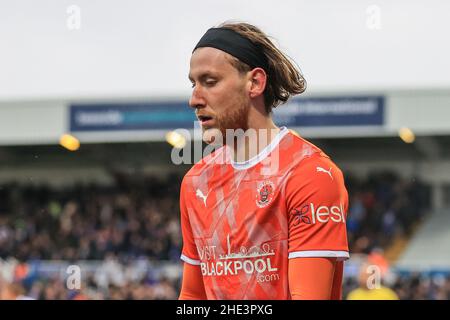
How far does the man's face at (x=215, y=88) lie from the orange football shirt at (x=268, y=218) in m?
0.19

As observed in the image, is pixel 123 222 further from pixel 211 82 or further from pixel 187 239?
pixel 211 82

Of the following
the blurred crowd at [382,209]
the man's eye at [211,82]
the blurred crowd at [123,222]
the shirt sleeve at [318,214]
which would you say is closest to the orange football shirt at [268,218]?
the shirt sleeve at [318,214]

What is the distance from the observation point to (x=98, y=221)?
20.7 metres

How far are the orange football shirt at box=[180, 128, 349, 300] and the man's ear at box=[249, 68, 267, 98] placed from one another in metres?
0.16

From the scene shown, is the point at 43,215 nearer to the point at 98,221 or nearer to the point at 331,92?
the point at 98,221

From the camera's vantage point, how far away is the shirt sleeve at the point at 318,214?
250 centimetres

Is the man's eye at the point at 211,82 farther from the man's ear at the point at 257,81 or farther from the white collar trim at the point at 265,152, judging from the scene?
the white collar trim at the point at 265,152

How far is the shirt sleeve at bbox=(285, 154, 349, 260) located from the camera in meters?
2.50

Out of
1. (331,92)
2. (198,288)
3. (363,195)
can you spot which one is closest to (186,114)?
(331,92)

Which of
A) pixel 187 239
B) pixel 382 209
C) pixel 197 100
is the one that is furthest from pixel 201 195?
pixel 382 209

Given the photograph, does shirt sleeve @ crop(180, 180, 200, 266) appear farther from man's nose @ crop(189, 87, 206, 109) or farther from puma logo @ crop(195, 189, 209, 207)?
man's nose @ crop(189, 87, 206, 109)

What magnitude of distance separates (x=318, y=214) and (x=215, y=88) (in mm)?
530

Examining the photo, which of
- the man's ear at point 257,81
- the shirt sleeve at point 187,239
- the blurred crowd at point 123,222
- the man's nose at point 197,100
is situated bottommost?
the blurred crowd at point 123,222

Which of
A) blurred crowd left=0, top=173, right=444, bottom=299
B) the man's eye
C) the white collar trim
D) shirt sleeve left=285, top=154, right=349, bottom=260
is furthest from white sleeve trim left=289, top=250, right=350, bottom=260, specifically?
blurred crowd left=0, top=173, right=444, bottom=299
